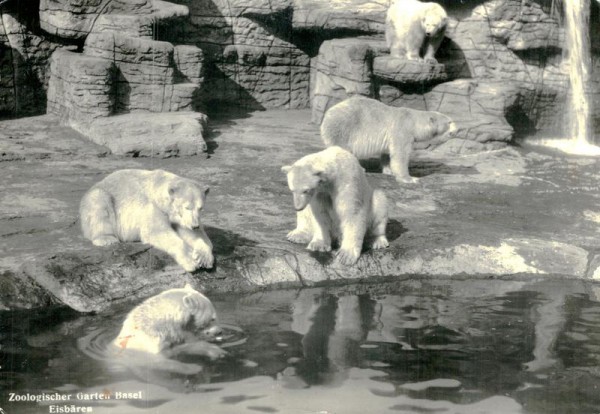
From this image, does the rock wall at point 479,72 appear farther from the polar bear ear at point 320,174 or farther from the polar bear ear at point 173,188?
the polar bear ear at point 173,188

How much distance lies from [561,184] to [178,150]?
5.01 m

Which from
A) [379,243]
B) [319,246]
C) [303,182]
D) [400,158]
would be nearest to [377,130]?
[400,158]

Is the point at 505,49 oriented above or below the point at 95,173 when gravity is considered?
above

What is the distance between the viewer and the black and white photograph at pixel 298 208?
5750 millimetres

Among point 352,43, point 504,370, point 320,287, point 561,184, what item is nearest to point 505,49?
point 352,43

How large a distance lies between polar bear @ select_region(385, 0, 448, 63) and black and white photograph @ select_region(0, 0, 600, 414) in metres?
0.04

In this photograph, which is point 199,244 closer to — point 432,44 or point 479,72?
point 432,44

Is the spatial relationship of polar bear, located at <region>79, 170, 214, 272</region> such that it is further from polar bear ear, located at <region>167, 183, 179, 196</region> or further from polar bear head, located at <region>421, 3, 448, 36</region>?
polar bear head, located at <region>421, 3, 448, 36</region>

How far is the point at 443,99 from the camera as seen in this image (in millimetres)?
14367

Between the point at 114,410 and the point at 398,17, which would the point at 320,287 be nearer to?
the point at 114,410

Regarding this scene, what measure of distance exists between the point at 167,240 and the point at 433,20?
27.6 ft

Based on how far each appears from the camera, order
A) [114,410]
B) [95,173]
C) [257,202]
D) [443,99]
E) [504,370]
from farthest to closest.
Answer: [443,99] < [95,173] < [257,202] < [504,370] < [114,410]

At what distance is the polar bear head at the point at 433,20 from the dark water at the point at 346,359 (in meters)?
7.61

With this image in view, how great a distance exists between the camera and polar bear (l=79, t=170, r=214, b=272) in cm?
704
